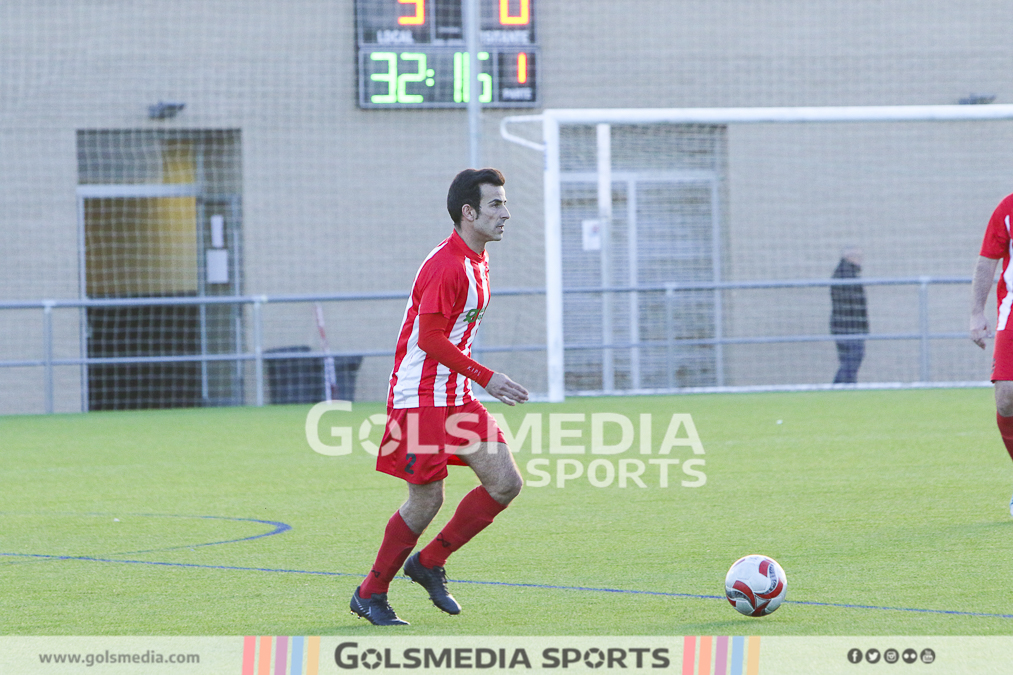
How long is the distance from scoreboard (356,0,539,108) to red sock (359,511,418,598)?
428 inches

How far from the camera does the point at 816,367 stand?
56.1 feet

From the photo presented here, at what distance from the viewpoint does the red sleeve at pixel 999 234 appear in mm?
6305

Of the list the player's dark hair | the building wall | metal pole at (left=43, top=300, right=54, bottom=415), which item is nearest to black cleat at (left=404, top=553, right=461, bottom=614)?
the player's dark hair

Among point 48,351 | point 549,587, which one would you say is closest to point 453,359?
point 549,587

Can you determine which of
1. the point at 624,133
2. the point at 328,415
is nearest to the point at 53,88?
the point at 328,415

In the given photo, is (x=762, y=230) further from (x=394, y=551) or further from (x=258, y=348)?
(x=394, y=551)

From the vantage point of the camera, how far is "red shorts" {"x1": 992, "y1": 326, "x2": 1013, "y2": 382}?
623 centimetres

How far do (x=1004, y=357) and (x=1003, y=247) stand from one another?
1.67 feet

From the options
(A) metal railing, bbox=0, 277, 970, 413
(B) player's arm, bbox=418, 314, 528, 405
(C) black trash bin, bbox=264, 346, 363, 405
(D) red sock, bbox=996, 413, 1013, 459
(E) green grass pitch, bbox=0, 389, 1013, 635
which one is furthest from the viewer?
(C) black trash bin, bbox=264, 346, 363, 405

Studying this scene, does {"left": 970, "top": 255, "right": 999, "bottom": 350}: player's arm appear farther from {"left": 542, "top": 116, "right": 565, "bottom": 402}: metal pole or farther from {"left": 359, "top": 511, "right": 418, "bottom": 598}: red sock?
{"left": 542, "top": 116, "right": 565, "bottom": 402}: metal pole

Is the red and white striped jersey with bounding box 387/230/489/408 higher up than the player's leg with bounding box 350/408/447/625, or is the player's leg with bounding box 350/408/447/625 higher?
the red and white striped jersey with bounding box 387/230/489/408
